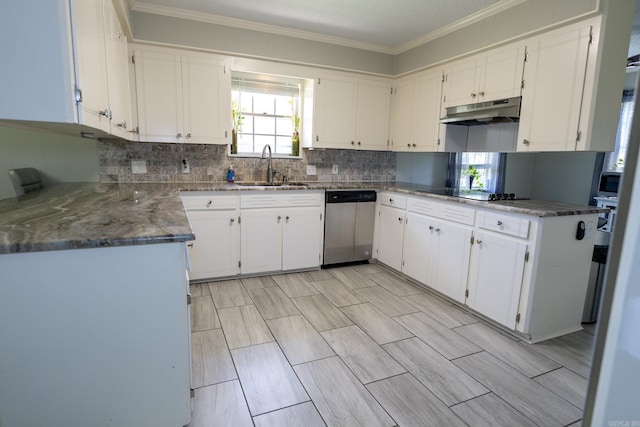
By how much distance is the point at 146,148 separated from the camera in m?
3.34

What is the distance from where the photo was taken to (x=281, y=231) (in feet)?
11.4

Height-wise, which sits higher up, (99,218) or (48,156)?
(48,156)

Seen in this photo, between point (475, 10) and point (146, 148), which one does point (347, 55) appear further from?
point (146, 148)

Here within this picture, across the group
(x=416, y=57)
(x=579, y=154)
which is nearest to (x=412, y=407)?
(x=416, y=57)

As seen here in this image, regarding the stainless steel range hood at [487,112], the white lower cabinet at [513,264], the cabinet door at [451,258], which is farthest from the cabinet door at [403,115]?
the cabinet door at [451,258]

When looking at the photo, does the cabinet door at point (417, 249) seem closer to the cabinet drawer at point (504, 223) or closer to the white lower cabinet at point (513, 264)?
the white lower cabinet at point (513, 264)

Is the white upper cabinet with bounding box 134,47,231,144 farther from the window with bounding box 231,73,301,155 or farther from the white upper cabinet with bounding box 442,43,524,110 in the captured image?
the white upper cabinet with bounding box 442,43,524,110

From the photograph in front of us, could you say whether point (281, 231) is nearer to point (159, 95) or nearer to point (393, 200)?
point (393, 200)

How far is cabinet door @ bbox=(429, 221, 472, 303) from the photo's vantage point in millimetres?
2769

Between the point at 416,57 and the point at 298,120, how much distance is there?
4.89 feet

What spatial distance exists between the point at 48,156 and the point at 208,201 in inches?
54.8

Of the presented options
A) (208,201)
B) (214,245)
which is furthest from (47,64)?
(214,245)

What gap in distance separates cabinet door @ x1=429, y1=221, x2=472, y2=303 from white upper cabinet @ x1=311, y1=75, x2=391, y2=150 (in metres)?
1.49

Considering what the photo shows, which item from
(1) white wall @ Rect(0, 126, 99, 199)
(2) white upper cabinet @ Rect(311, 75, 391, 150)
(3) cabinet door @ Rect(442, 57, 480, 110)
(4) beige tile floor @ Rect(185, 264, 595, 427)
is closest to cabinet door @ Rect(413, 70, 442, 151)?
(3) cabinet door @ Rect(442, 57, 480, 110)
